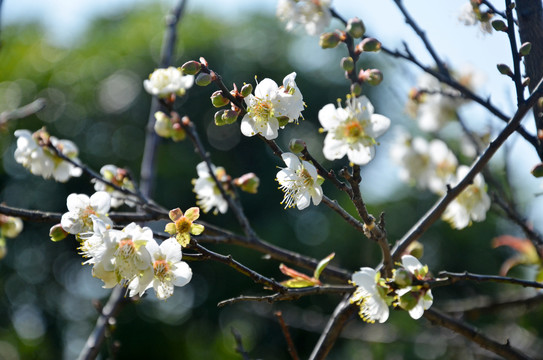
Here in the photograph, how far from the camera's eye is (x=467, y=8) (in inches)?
42.7

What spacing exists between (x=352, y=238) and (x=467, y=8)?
13.4 ft

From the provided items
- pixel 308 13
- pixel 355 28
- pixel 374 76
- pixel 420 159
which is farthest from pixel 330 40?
pixel 420 159

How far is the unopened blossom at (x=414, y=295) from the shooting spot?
2.50ft

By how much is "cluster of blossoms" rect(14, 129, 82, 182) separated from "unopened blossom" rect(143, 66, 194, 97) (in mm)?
274

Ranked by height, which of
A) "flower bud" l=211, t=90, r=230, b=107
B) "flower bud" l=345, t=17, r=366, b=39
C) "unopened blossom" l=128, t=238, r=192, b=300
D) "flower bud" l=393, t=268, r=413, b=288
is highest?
"flower bud" l=345, t=17, r=366, b=39

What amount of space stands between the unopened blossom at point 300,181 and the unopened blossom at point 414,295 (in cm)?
16

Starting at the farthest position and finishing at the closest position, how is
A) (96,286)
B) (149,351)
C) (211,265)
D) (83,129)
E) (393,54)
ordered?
(83,129), (211,265), (149,351), (96,286), (393,54)

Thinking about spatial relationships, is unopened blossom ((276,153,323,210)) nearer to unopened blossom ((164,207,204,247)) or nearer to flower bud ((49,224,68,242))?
unopened blossom ((164,207,204,247))

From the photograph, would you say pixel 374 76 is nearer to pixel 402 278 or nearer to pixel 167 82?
pixel 402 278

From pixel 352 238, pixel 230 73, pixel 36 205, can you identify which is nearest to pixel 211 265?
pixel 352 238

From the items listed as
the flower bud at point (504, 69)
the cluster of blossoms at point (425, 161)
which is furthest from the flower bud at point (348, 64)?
the cluster of blossoms at point (425, 161)

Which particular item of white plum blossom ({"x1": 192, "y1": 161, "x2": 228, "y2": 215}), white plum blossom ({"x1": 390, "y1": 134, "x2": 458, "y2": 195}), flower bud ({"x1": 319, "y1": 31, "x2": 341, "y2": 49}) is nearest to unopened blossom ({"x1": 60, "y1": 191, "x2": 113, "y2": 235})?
white plum blossom ({"x1": 192, "y1": 161, "x2": 228, "y2": 215})

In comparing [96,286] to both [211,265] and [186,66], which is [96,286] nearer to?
[211,265]

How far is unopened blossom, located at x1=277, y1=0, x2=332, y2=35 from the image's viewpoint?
131 centimetres
